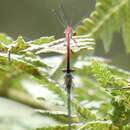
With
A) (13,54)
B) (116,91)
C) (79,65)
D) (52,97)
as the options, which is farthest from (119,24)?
(116,91)

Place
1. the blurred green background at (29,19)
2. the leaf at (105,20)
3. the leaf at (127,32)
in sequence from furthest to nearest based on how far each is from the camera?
the blurred green background at (29,19) → the leaf at (105,20) → the leaf at (127,32)

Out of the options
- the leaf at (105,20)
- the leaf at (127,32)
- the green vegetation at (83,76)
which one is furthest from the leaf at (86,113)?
the leaf at (105,20)

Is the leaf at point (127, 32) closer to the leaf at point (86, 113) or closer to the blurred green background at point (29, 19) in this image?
the leaf at point (86, 113)

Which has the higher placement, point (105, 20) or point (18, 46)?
point (105, 20)

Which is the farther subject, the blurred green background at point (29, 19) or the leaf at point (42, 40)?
the blurred green background at point (29, 19)

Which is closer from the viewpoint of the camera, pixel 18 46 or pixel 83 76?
pixel 18 46

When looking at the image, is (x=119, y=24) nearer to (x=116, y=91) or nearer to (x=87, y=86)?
(x=87, y=86)

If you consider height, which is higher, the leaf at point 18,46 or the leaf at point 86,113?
the leaf at point 18,46

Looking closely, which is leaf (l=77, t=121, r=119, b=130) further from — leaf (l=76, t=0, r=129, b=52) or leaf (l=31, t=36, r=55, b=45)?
leaf (l=76, t=0, r=129, b=52)

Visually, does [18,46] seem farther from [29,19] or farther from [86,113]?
[29,19]

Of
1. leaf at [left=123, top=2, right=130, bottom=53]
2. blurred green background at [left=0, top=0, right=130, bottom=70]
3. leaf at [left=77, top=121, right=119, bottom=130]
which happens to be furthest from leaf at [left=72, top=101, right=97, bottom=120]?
blurred green background at [left=0, top=0, right=130, bottom=70]

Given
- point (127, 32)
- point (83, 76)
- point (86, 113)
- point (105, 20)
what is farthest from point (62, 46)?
point (83, 76)

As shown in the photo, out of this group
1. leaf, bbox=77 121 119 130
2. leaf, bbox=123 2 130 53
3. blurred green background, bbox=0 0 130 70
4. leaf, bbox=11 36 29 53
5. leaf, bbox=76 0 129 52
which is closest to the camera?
leaf, bbox=77 121 119 130
